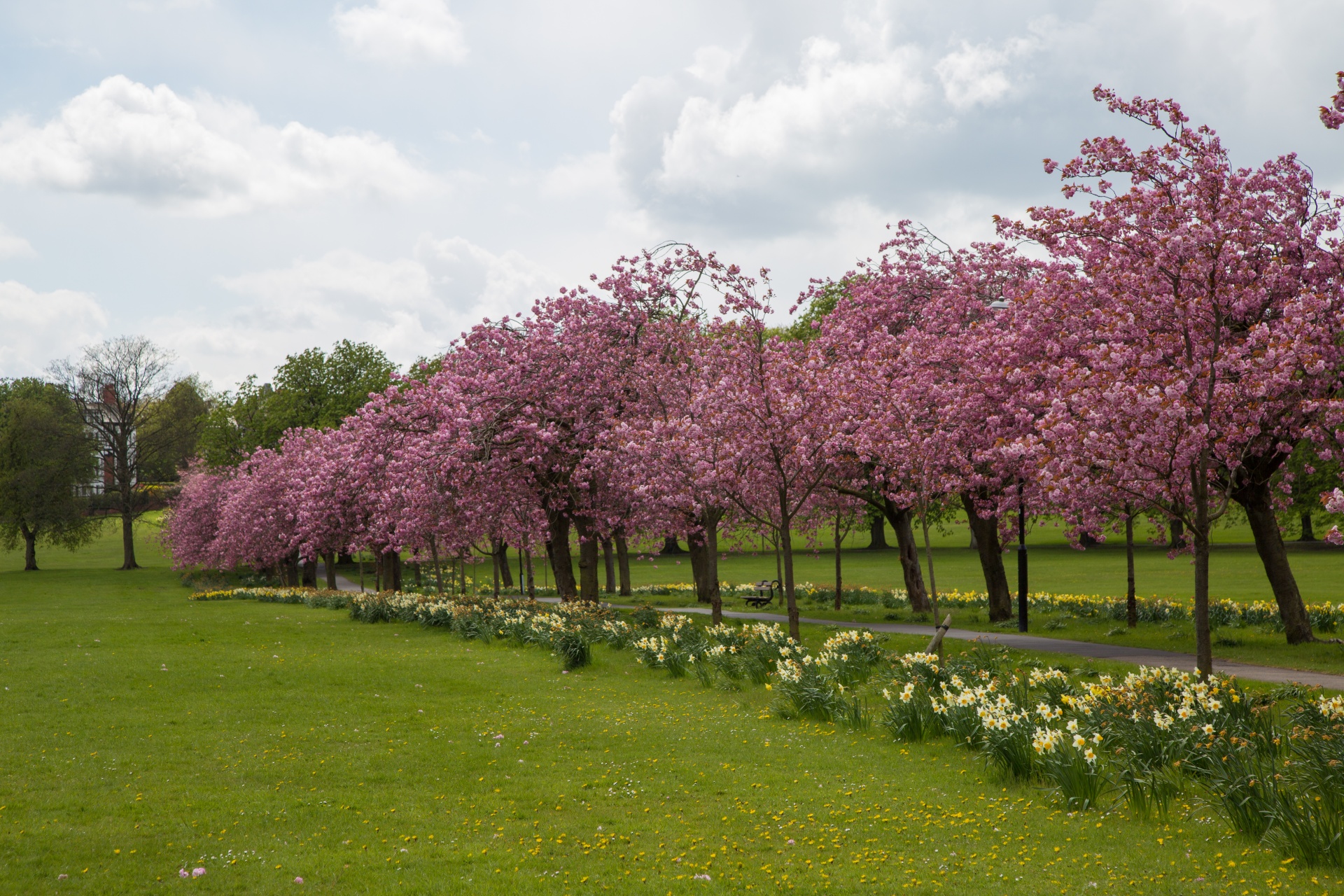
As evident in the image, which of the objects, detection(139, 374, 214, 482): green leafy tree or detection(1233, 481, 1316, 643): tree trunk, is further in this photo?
detection(139, 374, 214, 482): green leafy tree

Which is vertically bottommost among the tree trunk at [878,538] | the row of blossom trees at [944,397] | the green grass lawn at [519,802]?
the tree trunk at [878,538]

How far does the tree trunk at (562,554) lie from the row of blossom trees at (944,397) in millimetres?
63

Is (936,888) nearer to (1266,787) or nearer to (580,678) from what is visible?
(1266,787)

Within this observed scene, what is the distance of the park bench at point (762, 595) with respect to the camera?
30.8m

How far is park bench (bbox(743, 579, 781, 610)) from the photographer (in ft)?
101

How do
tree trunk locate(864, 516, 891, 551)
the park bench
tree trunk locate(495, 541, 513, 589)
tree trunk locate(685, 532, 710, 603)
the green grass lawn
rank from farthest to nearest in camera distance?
tree trunk locate(864, 516, 891, 551) < tree trunk locate(495, 541, 513, 589) < the park bench < tree trunk locate(685, 532, 710, 603) < the green grass lawn

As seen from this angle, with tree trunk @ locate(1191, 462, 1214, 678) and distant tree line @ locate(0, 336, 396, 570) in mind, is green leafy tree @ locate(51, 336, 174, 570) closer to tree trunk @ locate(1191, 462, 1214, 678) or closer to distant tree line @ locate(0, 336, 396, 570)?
distant tree line @ locate(0, 336, 396, 570)

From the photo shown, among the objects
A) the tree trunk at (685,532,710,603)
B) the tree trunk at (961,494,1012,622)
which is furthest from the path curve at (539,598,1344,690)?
the tree trunk at (685,532,710,603)

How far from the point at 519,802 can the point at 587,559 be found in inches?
779

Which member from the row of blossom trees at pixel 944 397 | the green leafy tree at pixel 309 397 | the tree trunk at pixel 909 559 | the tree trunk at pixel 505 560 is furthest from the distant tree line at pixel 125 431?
the tree trunk at pixel 909 559

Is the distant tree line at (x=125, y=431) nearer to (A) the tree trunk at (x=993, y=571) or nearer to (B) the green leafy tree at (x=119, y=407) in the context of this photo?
(B) the green leafy tree at (x=119, y=407)

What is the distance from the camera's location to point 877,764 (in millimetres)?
9805

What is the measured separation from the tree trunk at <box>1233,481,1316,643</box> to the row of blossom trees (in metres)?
0.05

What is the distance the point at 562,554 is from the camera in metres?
27.6
